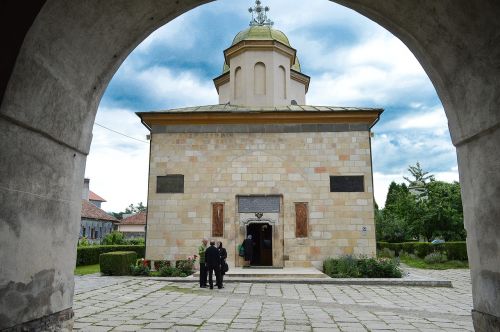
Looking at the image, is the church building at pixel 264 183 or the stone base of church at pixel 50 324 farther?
the church building at pixel 264 183

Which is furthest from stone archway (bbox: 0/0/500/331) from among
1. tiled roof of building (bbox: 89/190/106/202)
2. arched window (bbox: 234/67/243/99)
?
tiled roof of building (bbox: 89/190/106/202)

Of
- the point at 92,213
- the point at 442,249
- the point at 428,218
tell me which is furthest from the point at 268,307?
the point at 92,213

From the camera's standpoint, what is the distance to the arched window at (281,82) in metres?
20.4

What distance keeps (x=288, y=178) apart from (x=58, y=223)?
12631 millimetres

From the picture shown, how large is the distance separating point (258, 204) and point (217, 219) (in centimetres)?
186

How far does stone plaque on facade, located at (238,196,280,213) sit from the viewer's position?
53.8 feet

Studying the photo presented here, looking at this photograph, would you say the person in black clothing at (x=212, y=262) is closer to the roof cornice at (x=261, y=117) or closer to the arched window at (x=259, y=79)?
the roof cornice at (x=261, y=117)

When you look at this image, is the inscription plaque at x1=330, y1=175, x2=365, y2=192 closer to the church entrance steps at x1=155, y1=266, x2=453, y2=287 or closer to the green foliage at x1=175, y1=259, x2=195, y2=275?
the church entrance steps at x1=155, y1=266, x2=453, y2=287

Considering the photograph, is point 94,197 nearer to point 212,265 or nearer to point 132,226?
point 132,226

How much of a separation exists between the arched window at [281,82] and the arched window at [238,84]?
203cm

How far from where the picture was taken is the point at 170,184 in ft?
54.6

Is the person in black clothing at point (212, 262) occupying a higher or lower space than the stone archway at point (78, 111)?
lower

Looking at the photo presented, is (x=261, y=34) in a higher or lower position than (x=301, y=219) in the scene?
higher

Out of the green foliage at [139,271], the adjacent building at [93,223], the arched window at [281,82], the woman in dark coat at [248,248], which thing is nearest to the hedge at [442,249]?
the arched window at [281,82]
